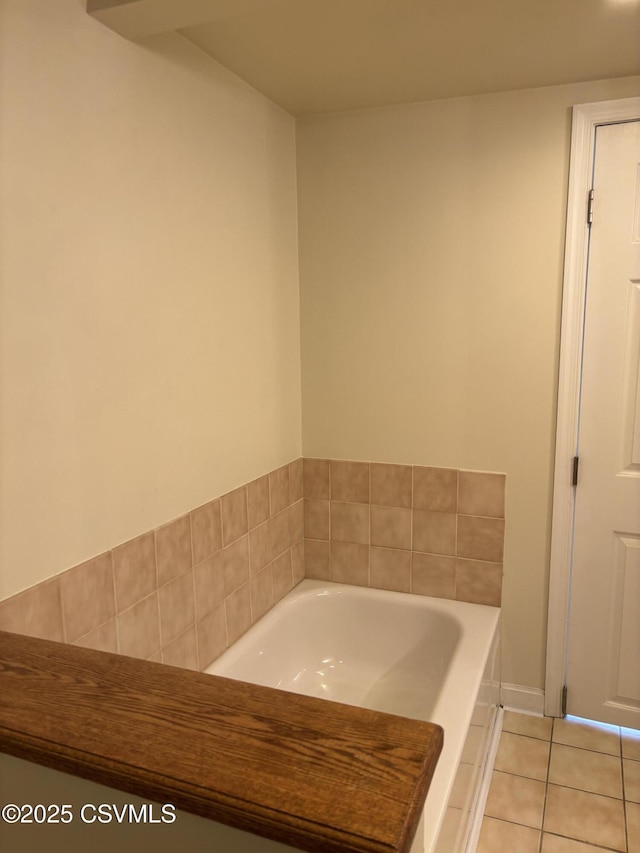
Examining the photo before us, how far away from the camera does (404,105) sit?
7.63 feet

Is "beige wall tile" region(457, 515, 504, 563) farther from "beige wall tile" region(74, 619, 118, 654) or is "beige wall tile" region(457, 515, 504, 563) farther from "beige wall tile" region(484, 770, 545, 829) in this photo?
"beige wall tile" region(74, 619, 118, 654)

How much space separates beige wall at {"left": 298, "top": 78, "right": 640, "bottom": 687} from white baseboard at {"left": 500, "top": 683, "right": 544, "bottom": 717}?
0.03 meters

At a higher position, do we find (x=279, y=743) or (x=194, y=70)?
(x=194, y=70)

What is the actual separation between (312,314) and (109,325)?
1160 mm

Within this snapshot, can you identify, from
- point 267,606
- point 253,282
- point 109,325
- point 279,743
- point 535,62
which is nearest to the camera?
point 279,743

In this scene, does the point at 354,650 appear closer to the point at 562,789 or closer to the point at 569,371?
the point at 562,789

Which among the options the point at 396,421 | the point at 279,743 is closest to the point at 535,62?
the point at 396,421

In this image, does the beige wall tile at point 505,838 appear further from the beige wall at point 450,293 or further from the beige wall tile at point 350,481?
the beige wall tile at point 350,481

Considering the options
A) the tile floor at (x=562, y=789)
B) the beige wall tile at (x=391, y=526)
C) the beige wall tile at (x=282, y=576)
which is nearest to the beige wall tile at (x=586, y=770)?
the tile floor at (x=562, y=789)

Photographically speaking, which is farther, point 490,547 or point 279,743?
point 490,547

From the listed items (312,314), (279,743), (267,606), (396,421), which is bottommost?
(267,606)

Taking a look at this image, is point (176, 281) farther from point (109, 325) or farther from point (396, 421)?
point (396, 421)

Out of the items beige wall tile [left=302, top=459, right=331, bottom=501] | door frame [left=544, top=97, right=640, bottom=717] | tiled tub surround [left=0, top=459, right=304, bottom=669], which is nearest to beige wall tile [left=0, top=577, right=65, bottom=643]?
tiled tub surround [left=0, top=459, right=304, bottom=669]

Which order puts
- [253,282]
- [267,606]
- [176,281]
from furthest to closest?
[267,606]
[253,282]
[176,281]
